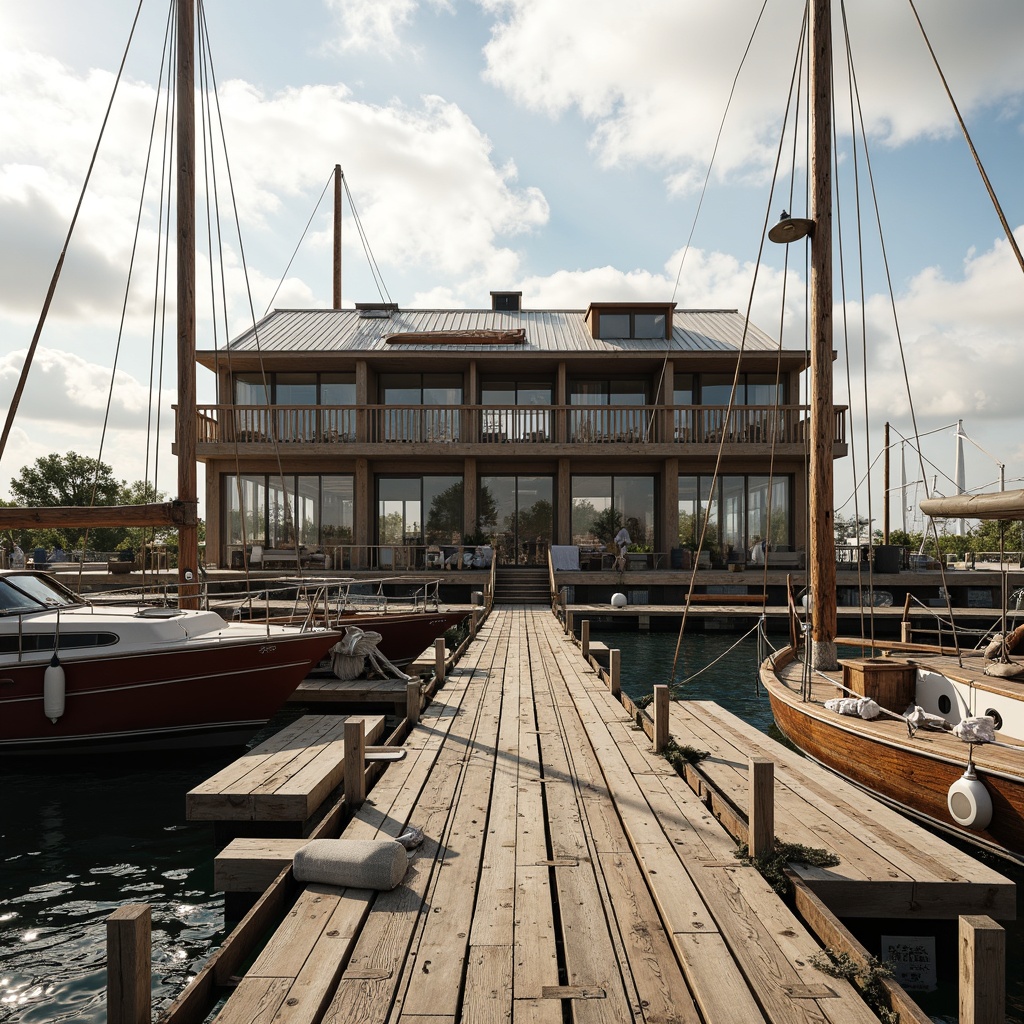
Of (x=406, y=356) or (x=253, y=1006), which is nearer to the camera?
(x=253, y=1006)

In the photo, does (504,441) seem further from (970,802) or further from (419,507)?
(970,802)

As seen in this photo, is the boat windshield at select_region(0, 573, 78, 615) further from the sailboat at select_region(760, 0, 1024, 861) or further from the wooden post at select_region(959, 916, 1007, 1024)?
the wooden post at select_region(959, 916, 1007, 1024)

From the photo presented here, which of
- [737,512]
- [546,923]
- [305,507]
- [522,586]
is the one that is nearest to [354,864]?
→ [546,923]

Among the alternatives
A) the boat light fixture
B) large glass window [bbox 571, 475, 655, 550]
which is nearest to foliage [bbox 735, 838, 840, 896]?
the boat light fixture

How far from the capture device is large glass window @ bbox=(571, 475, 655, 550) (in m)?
23.7

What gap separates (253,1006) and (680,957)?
1.88 m

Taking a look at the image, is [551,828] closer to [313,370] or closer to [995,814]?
[995,814]

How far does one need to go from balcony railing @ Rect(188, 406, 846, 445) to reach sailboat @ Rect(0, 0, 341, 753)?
12.4 meters

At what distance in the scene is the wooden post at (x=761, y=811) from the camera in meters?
4.31

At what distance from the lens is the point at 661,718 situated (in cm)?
675

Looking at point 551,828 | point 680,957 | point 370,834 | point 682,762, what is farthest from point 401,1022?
point 682,762

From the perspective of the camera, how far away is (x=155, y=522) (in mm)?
10070

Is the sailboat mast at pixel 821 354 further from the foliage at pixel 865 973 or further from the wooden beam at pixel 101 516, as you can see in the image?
the wooden beam at pixel 101 516

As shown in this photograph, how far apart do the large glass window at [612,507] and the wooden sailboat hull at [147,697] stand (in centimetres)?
1538
